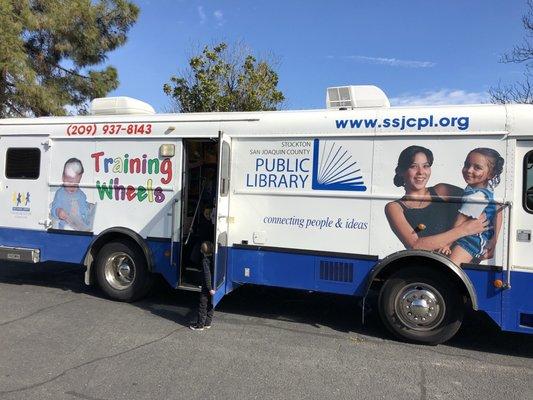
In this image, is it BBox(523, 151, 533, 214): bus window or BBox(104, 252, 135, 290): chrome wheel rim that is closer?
BBox(523, 151, 533, 214): bus window

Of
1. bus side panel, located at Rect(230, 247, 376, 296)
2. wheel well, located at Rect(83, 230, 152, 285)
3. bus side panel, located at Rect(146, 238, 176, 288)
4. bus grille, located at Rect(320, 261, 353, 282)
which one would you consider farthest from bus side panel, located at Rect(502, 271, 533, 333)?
wheel well, located at Rect(83, 230, 152, 285)

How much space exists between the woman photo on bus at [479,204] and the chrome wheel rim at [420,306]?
0.49 m

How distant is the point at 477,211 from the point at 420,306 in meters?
1.26

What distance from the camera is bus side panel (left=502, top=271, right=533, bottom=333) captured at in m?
5.41

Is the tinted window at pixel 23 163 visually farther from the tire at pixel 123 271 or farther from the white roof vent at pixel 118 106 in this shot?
the tire at pixel 123 271

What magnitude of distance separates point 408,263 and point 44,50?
1350 cm

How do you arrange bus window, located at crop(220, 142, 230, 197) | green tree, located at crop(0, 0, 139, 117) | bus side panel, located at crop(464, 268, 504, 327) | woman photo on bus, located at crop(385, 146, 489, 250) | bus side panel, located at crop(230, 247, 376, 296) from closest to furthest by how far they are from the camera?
bus side panel, located at crop(464, 268, 504, 327) < woman photo on bus, located at crop(385, 146, 489, 250) < bus side panel, located at crop(230, 247, 376, 296) < bus window, located at crop(220, 142, 230, 197) < green tree, located at crop(0, 0, 139, 117)

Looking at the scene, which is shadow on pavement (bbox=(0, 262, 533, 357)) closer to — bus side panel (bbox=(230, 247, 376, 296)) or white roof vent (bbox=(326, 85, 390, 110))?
bus side panel (bbox=(230, 247, 376, 296))

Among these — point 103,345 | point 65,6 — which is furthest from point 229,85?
point 103,345

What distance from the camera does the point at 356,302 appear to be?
7777mm

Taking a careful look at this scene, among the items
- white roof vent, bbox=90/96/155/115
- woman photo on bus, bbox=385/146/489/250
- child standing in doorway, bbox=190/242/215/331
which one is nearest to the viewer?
woman photo on bus, bbox=385/146/489/250

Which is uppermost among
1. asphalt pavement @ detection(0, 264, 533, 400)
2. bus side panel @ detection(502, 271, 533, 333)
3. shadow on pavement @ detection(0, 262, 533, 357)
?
bus side panel @ detection(502, 271, 533, 333)

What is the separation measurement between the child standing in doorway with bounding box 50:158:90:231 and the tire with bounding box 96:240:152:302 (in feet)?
1.83

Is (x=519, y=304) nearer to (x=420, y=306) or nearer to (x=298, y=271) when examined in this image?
(x=420, y=306)
